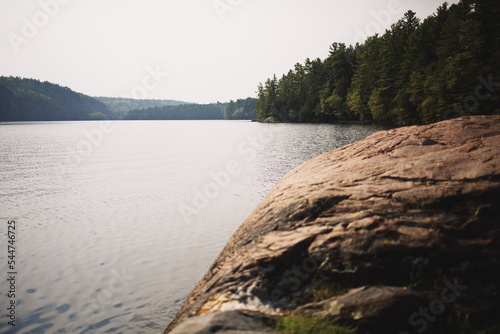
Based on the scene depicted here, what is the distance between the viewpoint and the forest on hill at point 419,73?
37531 millimetres

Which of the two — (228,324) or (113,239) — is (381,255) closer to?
(228,324)

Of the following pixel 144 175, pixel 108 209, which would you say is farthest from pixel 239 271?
pixel 144 175

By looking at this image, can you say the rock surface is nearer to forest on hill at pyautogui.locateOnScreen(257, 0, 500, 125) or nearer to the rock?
the rock


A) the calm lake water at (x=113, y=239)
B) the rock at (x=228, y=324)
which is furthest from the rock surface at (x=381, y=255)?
the calm lake water at (x=113, y=239)

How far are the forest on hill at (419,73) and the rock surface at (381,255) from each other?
38.0m

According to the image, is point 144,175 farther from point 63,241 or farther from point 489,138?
point 489,138

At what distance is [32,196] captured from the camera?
16.1m

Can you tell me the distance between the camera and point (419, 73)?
5347 centimetres

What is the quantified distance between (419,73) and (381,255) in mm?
60056

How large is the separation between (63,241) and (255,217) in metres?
7.96

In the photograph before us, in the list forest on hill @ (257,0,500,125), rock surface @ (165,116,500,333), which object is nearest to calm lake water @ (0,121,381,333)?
rock surface @ (165,116,500,333)

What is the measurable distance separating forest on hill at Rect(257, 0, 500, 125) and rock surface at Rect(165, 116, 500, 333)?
38.0m

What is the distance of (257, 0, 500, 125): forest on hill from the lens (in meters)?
37.5

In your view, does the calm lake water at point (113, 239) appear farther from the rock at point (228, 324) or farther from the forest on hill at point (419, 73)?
the forest on hill at point (419, 73)
